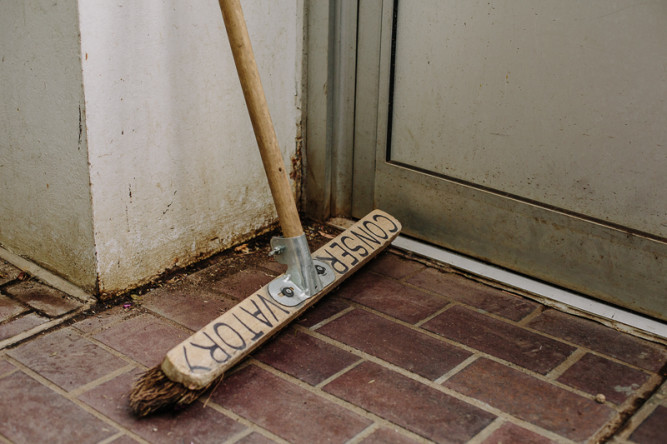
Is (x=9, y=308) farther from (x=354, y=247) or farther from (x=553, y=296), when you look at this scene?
(x=553, y=296)

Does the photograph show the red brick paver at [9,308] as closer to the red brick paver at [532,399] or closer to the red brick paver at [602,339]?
the red brick paver at [532,399]

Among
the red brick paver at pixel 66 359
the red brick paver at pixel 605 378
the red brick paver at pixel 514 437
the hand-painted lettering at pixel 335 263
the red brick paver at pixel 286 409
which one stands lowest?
the red brick paver at pixel 514 437

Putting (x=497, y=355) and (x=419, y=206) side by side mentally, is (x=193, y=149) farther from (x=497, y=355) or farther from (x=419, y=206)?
(x=497, y=355)

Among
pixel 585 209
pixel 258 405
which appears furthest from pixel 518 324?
pixel 258 405

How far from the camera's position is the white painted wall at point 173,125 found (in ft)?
6.73

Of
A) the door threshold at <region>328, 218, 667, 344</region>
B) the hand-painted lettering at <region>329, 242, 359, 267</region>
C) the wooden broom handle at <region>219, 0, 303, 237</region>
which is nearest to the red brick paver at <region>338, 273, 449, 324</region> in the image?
the hand-painted lettering at <region>329, 242, 359, 267</region>

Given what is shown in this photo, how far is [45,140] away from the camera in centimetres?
217

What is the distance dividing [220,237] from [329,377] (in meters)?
0.84

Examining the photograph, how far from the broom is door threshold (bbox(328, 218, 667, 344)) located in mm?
321

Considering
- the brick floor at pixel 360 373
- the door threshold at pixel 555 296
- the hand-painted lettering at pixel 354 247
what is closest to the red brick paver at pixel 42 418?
the brick floor at pixel 360 373

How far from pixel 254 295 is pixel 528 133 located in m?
1.00

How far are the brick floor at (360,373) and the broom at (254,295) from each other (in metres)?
0.08

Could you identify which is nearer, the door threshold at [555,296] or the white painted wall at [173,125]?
the white painted wall at [173,125]

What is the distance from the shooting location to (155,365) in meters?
1.92
